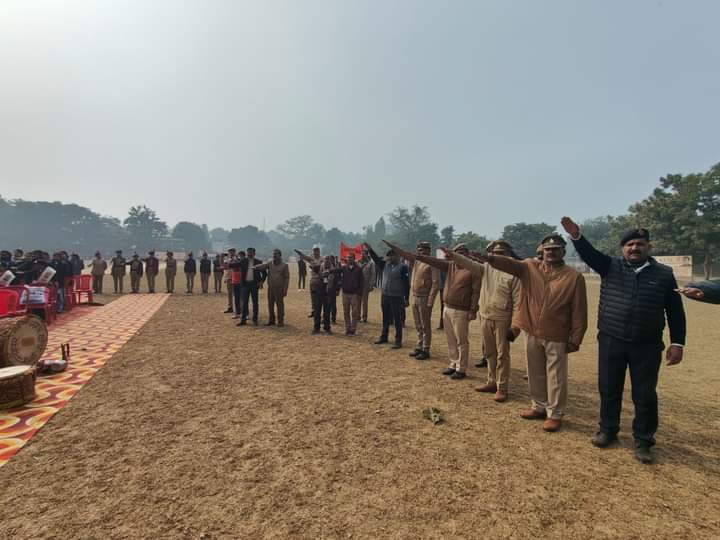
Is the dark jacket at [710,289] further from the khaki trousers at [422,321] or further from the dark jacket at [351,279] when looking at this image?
the dark jacket at [351,279]

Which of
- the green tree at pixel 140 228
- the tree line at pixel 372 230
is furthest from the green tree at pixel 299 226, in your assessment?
the green tree at pixel 140 228

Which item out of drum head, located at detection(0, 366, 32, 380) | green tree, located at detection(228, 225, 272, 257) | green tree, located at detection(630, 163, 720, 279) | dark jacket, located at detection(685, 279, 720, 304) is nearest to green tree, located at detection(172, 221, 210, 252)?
green tree, located at detection(228, 225, 272, 257)

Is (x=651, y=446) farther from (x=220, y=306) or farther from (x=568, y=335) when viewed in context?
(x=220, y=306)

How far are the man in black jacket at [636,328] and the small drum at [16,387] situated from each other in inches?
260

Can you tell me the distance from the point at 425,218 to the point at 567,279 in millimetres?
126821

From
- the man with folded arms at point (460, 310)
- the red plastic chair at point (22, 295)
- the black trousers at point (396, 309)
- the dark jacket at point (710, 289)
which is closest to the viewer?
the dark jacket at point (710, 289)

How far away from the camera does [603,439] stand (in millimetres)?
3594

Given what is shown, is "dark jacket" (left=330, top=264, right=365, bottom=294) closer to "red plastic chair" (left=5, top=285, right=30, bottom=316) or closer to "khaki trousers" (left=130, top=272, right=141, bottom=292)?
"red plastic chair" (left=5, top=285, right=30, bottom=316)

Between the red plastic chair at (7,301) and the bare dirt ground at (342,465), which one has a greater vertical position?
the red plastic chair at (7,301)

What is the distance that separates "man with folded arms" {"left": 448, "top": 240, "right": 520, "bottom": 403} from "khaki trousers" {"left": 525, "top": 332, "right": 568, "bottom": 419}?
610 mm

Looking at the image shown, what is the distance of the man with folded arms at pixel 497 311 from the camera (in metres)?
4.84

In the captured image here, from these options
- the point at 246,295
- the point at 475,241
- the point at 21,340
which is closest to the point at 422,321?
the point at 246,295

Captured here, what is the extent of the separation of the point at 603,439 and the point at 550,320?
1283mm

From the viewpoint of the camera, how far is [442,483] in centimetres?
297
